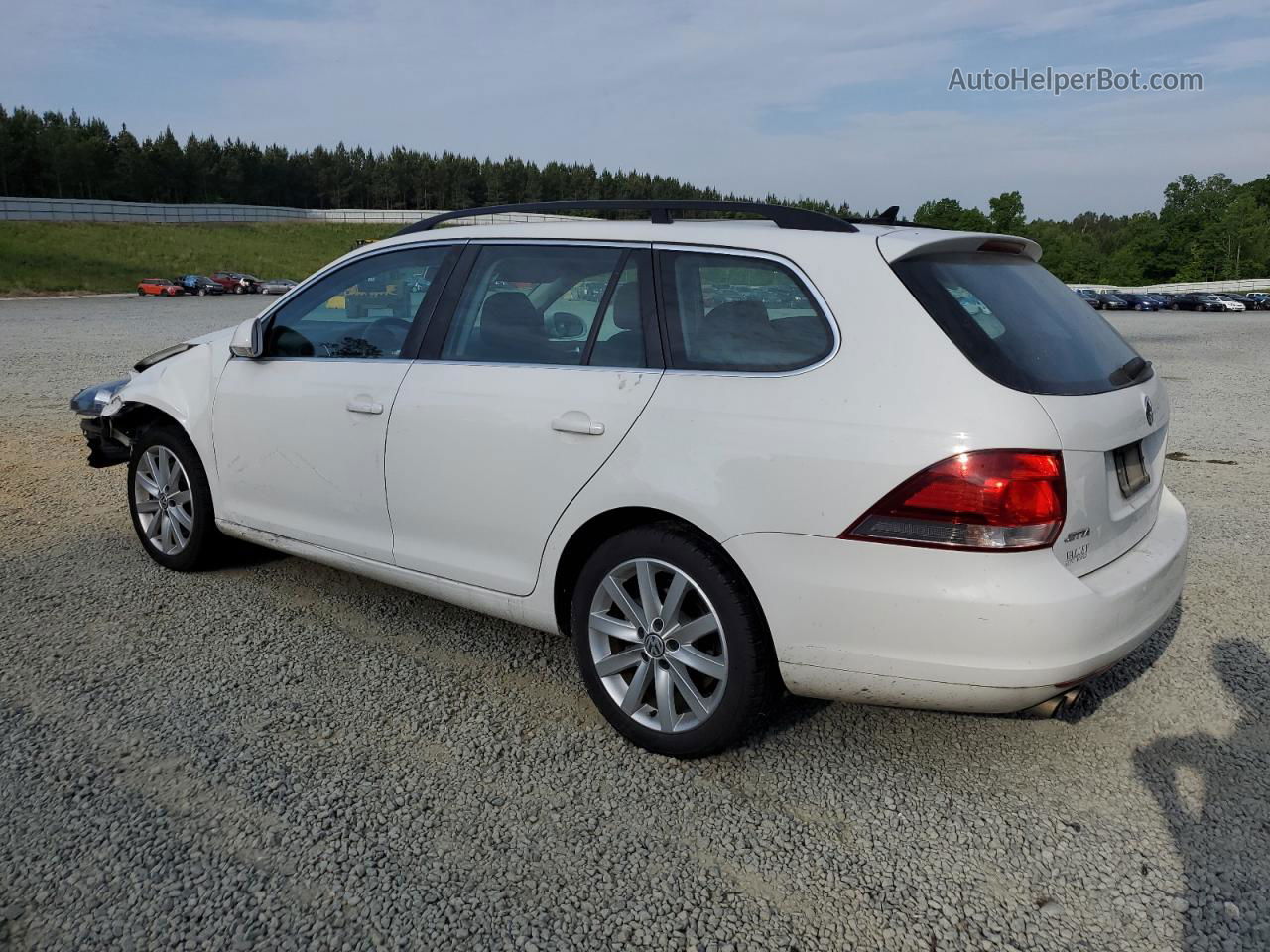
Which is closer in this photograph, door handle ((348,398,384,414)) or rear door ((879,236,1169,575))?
rear door ((879,236,1169,575))

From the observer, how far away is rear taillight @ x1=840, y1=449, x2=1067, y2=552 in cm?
264

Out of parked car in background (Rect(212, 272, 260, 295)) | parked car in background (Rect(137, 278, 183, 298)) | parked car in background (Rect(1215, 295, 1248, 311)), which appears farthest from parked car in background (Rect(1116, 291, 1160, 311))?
parked car in background (Rect(137, 278, 183, 298))

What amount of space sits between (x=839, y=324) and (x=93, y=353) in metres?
16.6

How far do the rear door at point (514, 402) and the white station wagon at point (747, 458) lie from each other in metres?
0.01

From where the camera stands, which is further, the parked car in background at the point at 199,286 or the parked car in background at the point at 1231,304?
the parked car in background at the point at 1231,304

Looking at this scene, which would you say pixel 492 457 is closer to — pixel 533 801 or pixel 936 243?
pixel 533 801

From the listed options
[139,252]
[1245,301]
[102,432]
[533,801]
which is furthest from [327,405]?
[139,252]

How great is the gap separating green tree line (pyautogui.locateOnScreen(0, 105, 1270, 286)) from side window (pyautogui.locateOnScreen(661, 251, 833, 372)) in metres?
77.4

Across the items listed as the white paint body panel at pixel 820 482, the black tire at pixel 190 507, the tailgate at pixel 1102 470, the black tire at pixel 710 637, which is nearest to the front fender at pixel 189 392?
the black tire at pixel 190 507

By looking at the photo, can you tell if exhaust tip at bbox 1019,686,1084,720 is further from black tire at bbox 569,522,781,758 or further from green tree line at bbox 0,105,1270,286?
green tree line at bbox 0,105,1270,286

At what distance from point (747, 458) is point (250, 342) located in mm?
2617

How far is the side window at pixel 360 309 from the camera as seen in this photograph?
4031mm

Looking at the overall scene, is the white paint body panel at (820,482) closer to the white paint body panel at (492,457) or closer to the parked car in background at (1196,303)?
the white paint body panel at (492,457)

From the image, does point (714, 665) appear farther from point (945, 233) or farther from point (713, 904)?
point (945, 233)
